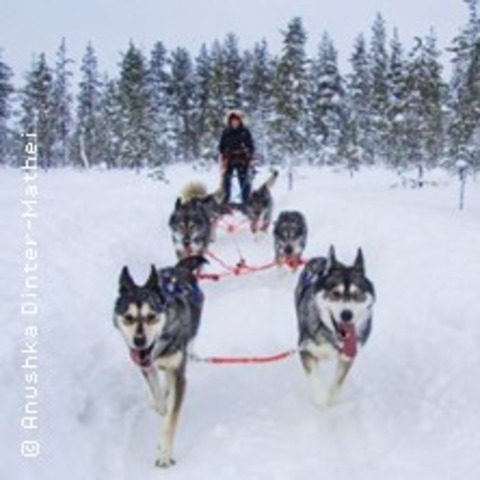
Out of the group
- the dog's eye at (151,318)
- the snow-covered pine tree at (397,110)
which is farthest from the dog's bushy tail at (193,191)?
the snow-covered pine tree at (397,110)

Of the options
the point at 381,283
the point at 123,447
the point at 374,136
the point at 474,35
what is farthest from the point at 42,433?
the point at 374,136

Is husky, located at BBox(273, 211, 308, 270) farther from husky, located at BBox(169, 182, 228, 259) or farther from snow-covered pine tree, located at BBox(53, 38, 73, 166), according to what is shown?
snow-covered pine tree, located at BBox(53, 38, 73, 166)

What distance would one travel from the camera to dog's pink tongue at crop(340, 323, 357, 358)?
19.1ft

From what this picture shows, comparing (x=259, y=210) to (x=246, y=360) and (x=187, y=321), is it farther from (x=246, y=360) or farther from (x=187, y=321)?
(x=187, y=321)

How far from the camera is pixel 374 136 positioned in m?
46.6

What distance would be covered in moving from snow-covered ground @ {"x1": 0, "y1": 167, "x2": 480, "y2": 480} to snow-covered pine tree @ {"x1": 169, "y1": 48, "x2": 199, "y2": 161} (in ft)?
131

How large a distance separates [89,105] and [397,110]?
1074 inches

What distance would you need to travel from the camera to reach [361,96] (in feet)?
157

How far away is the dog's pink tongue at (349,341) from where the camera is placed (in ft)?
19.1

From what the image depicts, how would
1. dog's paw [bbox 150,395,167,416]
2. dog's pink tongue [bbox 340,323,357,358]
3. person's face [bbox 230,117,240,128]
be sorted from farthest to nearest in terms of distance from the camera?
person's face [bbox 230,117,240,128], dog's paw [bbox 150,395,167,416], dog's pink tongue [bbox 340,323,357,358]

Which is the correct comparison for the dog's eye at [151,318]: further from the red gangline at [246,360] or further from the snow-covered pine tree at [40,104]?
the snow-covered pine tree at [40,104]

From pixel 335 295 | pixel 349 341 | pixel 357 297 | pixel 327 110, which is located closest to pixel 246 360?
pixel 349 341

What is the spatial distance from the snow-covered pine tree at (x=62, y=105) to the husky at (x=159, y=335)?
47.5 m

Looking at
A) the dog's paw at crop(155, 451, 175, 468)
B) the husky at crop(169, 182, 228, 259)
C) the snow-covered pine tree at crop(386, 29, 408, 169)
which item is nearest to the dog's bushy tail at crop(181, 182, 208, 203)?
the husky at crop(169, 182, 228, 259)
